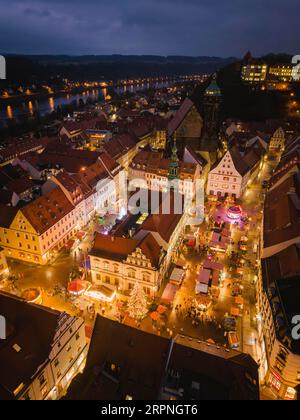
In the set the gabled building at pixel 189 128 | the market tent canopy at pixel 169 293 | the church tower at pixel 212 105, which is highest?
the church tower at pixel 212 105

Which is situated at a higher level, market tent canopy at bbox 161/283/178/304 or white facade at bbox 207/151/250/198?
A: white facade at bbox 207/151/250/198

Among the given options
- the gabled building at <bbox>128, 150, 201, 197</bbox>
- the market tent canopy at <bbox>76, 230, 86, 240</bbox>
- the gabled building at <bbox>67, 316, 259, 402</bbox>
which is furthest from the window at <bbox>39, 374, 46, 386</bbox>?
the gabled building at <bbox>128, 150, 201, 197</bbox>

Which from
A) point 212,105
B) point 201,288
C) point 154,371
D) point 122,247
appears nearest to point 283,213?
point 201,288

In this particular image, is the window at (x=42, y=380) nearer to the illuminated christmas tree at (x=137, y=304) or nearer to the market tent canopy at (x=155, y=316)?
the illuminated christmas tree at (x=137, y=304)

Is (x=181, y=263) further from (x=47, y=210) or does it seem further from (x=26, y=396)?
(x=26, y=396)

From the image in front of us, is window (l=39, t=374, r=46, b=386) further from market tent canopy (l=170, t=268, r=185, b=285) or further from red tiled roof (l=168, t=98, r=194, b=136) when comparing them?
red tiled roof (l=168, t=98, r=194, b=136)

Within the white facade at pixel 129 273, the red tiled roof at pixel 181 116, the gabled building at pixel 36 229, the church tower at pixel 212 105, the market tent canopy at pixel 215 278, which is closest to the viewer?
the white facade at pixel 129 273

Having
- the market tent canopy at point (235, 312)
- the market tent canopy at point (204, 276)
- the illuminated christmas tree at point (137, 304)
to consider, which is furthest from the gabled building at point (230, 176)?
the illuminated christmas tree at point (137, 304)

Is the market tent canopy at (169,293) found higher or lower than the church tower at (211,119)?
lower
